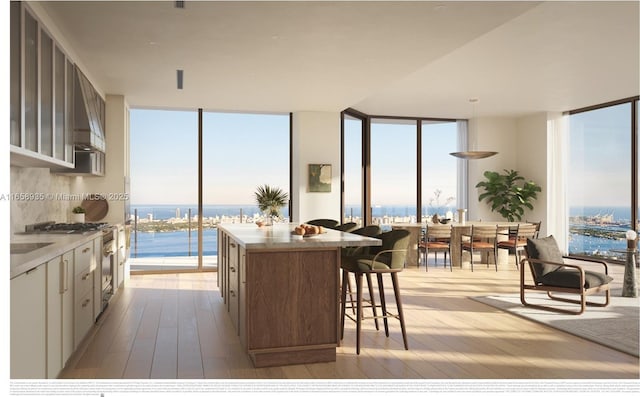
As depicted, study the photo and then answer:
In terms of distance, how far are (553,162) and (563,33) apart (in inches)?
227

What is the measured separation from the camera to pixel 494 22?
4477 millimetres

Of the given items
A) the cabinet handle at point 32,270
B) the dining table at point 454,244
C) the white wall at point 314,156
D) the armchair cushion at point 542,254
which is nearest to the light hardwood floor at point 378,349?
the armchair cushion at point 542,254

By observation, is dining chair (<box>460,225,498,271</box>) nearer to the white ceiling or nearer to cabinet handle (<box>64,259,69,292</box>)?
the white ceiling

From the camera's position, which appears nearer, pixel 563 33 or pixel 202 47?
pixel 202 47

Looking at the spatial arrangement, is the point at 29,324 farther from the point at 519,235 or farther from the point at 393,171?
the point at 393,171

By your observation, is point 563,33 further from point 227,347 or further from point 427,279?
point 227,347

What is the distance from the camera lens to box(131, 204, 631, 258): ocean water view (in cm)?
943

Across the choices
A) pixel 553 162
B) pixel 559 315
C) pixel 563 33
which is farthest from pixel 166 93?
pixel 553 162

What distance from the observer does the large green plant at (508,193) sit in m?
11.0

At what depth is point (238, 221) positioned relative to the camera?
408 inches

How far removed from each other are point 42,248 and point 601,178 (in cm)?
993

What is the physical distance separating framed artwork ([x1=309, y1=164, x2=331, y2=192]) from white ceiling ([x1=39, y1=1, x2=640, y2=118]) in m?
1.00

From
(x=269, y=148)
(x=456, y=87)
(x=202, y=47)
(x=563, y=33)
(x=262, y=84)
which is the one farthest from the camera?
(x=269, y=148)

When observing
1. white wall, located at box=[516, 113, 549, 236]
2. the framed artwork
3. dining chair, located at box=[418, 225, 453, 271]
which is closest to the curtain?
white wall, located at box=[516, 113, 549, 236]
